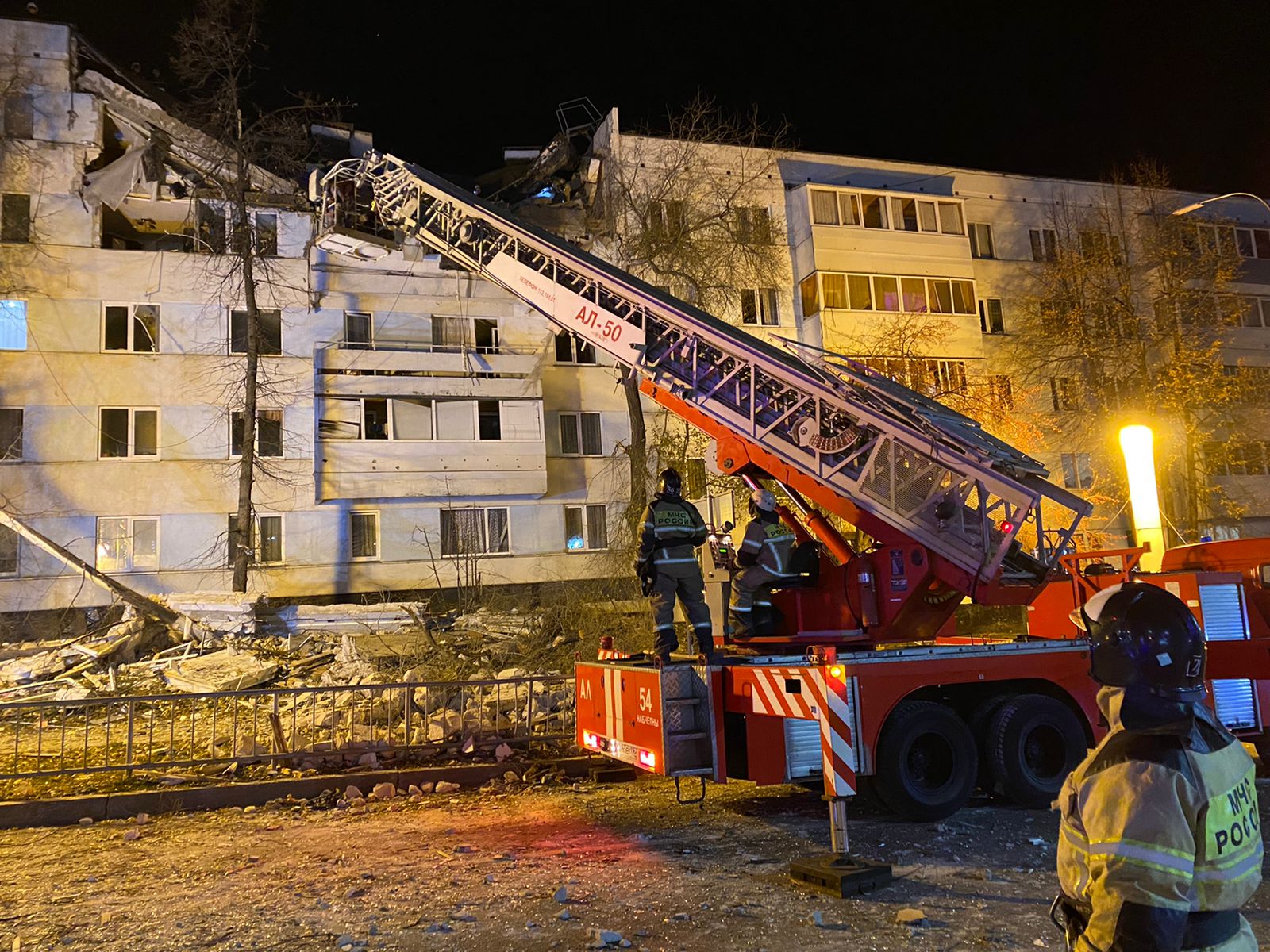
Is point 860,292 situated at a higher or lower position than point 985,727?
higher

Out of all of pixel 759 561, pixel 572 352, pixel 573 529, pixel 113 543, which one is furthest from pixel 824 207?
pixel 759 561

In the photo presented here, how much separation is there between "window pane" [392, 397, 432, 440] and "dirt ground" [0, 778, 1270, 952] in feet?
51.4

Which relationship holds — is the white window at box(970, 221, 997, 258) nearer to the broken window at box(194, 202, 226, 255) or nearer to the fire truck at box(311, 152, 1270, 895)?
the fire truck at box(311, 152, 1270, 895)

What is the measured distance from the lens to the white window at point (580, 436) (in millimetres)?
25266

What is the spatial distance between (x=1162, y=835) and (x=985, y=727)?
A: 6282mm

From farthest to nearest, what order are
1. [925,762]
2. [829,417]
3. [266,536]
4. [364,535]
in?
[364,535]
[266,536]
[829,417]
[925,762]

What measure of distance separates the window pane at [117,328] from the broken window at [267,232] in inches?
141

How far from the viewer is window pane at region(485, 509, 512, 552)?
24.0 meters

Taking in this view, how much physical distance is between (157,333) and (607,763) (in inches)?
724

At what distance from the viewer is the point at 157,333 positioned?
72.9 feet

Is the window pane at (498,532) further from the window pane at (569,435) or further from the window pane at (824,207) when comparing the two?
the window pane at (824,207)

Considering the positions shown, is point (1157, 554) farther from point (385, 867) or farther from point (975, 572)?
point (385, 867)

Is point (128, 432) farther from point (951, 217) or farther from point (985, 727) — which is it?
point (951, 217)

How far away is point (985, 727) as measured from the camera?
303 inches
